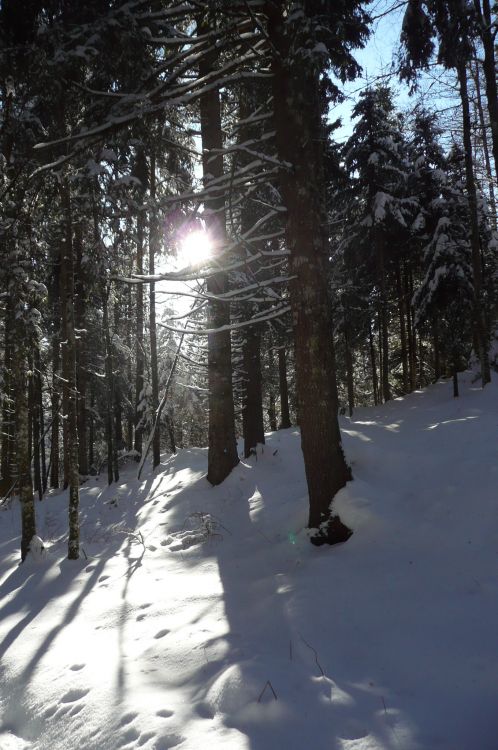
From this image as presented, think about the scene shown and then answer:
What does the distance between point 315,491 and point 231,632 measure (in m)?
2.00

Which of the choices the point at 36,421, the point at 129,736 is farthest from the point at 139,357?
the point at 129,736

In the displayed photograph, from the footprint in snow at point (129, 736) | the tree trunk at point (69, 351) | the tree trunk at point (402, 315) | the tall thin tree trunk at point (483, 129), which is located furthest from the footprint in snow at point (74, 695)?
the tree trunk at point (402, 315)

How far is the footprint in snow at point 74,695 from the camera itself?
11.9 ft

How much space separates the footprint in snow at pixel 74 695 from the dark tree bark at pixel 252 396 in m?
8.04

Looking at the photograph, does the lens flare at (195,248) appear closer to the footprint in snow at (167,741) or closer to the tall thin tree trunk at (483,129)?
the footprint in snow at (167,741)

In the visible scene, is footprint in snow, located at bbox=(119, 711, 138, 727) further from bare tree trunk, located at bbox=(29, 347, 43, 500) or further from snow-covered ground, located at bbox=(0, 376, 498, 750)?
bare tree trunk, located at bbox=(29, 347, 43, 500)

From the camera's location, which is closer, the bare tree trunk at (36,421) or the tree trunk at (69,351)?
the tree trunk at (69,351)

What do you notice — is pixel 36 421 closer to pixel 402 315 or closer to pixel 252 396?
pixel 252 396

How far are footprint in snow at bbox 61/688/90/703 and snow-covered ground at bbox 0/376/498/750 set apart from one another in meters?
0.01

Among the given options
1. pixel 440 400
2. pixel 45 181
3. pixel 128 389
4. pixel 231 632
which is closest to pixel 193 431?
pixel 128 389

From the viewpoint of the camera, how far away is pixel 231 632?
4.12m

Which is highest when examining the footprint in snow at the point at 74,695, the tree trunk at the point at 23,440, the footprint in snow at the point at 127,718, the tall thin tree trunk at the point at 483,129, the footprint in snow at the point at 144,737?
the tall thin tree trunk at the point at 483,129

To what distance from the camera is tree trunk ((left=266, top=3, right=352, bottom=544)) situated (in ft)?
18.3

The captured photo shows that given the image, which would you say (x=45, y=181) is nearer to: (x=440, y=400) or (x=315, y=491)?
(x=315, y=491)
